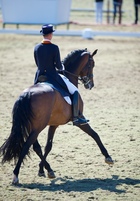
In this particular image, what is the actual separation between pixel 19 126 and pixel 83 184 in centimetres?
130

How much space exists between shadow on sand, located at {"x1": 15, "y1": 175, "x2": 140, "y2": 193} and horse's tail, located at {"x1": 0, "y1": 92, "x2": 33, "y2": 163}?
540 millimetres

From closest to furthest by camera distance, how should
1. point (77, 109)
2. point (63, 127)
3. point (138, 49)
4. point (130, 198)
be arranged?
1. point (130, 198)
2. point (77, 109)
3. point (63, 127)
4. point (138, 49)

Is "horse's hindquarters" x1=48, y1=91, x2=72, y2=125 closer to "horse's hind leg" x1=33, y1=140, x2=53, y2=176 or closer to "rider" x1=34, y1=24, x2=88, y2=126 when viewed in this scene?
"rider" x1=34, y1=24, x2=88, y2=126

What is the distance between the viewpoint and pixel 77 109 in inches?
342

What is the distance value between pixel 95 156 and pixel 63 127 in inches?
82.3

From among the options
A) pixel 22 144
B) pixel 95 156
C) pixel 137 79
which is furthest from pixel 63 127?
pixel 137 79

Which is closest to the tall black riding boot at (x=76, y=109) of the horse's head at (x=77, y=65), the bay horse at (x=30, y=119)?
the bay horse at (x=30, y=119)

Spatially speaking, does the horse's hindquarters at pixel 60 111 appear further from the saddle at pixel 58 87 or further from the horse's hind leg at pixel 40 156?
the horse's hind leg at pixel 40 156

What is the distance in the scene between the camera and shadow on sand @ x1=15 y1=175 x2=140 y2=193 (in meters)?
7.76

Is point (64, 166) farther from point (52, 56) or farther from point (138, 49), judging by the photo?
point (138, 49)

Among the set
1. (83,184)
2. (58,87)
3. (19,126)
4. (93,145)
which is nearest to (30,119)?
(19,126)

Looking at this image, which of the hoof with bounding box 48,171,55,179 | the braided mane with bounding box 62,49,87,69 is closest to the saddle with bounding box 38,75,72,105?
the braided mane with bounding box 62,49,87,69

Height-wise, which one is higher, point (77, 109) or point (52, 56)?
point (52, 56)

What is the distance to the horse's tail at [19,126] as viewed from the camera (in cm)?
786
